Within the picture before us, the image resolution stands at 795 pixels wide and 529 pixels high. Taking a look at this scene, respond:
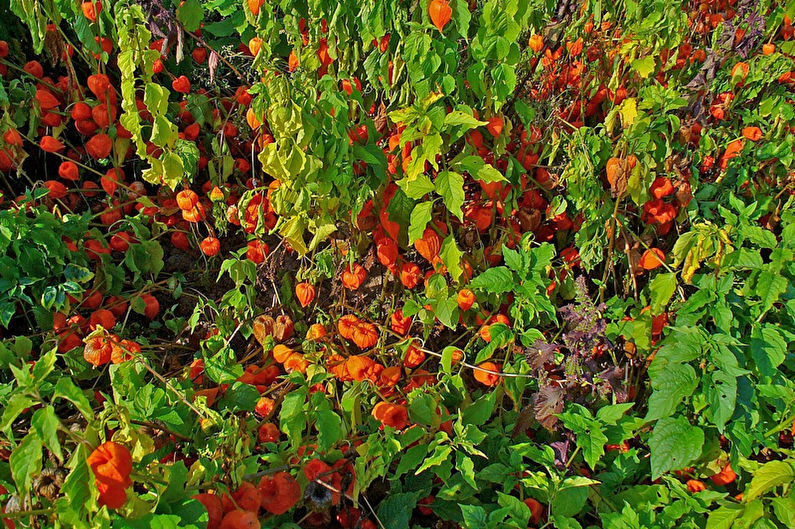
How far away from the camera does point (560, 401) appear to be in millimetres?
1214

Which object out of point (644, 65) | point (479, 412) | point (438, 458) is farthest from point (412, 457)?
point (644, 65)

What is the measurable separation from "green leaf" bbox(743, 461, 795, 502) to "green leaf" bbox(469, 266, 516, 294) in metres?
0.57

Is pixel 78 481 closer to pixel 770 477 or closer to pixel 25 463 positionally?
pixel 25 463

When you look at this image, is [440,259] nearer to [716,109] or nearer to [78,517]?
[78,517]

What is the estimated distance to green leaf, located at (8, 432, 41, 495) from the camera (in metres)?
0.68

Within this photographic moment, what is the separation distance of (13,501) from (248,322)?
864mm

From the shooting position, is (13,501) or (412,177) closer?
(13,501)

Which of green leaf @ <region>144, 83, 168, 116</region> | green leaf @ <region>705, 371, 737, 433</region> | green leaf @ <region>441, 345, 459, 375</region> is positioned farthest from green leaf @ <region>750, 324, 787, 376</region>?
green leaf @ <region>144, 83, 168, 116</region>

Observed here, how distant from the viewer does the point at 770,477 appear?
1021mm

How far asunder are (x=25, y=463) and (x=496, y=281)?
948mm

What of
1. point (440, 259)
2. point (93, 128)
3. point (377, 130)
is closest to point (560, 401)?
point (440, 259)

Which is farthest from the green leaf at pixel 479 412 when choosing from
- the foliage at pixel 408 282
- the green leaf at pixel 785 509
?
the green leaf at pixel 785 509

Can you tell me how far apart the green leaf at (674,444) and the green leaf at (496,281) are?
0.41 metres

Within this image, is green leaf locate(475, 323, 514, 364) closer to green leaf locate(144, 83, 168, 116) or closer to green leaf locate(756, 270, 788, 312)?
green leaf locate(756, 270, 788, 312)
